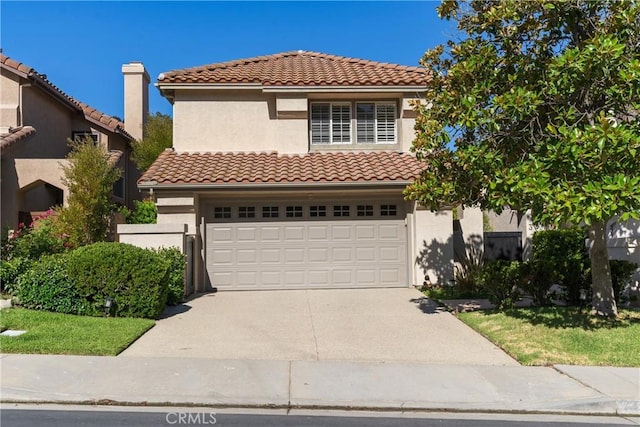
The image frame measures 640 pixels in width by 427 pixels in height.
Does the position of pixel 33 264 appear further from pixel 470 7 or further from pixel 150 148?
pixel 150 148

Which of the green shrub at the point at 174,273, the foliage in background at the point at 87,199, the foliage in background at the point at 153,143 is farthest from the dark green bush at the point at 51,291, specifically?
the foliage in background at the point at 153,143

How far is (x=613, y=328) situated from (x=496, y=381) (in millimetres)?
3627

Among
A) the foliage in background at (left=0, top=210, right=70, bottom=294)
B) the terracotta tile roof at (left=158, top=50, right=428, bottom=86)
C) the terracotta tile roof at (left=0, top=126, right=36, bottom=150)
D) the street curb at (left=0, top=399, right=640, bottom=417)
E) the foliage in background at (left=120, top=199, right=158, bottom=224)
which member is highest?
the terracotta tile roof at (left=158, top=50, right=428, bottom=86)

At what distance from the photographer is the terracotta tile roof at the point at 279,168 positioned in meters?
13.8

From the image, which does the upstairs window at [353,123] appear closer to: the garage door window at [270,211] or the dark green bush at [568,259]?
the garage door window at [270,211]

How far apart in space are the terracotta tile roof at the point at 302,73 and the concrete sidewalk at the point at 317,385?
997 cm

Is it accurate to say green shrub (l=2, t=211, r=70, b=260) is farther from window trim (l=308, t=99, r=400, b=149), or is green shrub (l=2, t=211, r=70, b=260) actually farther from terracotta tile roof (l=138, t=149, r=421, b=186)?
window trim (l=308, t=99, r=400, b=149)

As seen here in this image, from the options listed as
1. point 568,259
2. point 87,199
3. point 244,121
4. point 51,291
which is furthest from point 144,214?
point 568,259

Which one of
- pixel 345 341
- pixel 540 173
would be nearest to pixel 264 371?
pixel 345 341

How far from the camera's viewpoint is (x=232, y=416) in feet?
19.0

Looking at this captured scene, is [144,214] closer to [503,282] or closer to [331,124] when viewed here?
[331,124]

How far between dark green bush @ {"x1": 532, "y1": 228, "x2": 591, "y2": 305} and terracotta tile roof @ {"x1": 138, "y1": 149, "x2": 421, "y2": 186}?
3404 mm

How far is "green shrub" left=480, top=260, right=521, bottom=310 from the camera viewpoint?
437 inches

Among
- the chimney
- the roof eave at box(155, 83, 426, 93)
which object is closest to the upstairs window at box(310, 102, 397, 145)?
the roof eave at box(155, 83, 426, 93)
